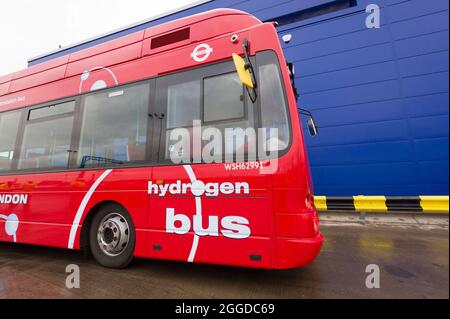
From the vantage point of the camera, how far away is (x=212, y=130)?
3.19m

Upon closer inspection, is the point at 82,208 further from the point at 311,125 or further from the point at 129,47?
the point at 311,125

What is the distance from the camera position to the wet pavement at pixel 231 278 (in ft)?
9.38

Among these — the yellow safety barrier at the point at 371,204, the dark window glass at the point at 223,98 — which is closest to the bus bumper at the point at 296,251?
the dark window glass at the point at 223,98

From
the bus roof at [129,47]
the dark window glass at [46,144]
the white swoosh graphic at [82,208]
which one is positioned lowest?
the white swoosh graphic at [82,208]

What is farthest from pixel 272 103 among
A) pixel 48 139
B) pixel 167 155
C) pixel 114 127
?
pixel 48 139

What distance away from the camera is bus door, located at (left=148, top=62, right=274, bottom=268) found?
2873 mm

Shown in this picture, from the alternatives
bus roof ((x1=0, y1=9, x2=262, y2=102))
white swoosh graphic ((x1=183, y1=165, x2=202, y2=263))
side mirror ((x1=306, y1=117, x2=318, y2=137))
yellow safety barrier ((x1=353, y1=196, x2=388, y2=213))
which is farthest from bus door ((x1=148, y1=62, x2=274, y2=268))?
yellow safety barrier ((x1=353, y1=196, x2=388, y2=213))

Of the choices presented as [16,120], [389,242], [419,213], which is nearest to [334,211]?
[419,213]

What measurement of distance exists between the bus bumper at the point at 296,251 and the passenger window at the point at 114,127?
214cm

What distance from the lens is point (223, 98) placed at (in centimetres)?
323

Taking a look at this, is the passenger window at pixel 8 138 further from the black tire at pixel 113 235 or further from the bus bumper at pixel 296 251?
the bus bumper at pixel 296 251

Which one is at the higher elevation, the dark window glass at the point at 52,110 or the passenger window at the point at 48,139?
the dark window glass at the point at 52,110

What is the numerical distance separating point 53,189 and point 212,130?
111 inches

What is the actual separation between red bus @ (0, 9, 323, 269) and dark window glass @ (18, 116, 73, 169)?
2 centimetres
